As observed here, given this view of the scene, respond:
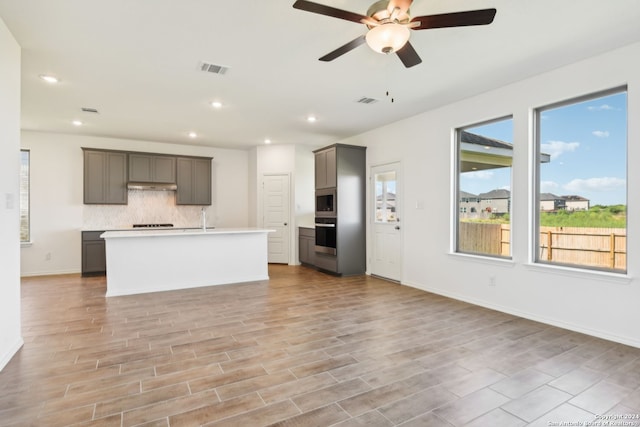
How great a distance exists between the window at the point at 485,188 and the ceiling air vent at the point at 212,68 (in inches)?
128

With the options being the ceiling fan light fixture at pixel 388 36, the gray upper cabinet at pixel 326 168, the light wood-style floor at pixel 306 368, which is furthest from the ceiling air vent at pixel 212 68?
the gray upper cabinet at pixel 326 168

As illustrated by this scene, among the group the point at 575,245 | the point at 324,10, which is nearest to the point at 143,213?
the point at 324,10

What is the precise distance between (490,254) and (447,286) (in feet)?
2.52

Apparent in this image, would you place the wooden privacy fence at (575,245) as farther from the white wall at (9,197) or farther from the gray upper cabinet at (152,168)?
the gray upper cabinet at (152,168)

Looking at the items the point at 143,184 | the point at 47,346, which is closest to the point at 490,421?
the point at 47,346

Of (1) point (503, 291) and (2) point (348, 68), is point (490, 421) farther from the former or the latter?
(2) point (348, 68)

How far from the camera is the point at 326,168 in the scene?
6539 millimetres

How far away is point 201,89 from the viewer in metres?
4.22

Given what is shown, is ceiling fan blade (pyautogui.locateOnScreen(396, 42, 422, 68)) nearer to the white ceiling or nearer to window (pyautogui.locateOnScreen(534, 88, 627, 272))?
the white ceiling

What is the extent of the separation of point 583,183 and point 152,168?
23.4ft

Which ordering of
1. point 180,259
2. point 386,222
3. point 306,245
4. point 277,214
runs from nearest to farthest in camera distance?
point 180,259 < point 386,222 < point 306,245 < point 277,214

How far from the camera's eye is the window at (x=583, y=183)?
331 cm

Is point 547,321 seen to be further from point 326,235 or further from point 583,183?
point 326,235

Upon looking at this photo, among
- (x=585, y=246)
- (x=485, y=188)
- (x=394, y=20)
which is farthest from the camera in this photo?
(x=485, y=188)
